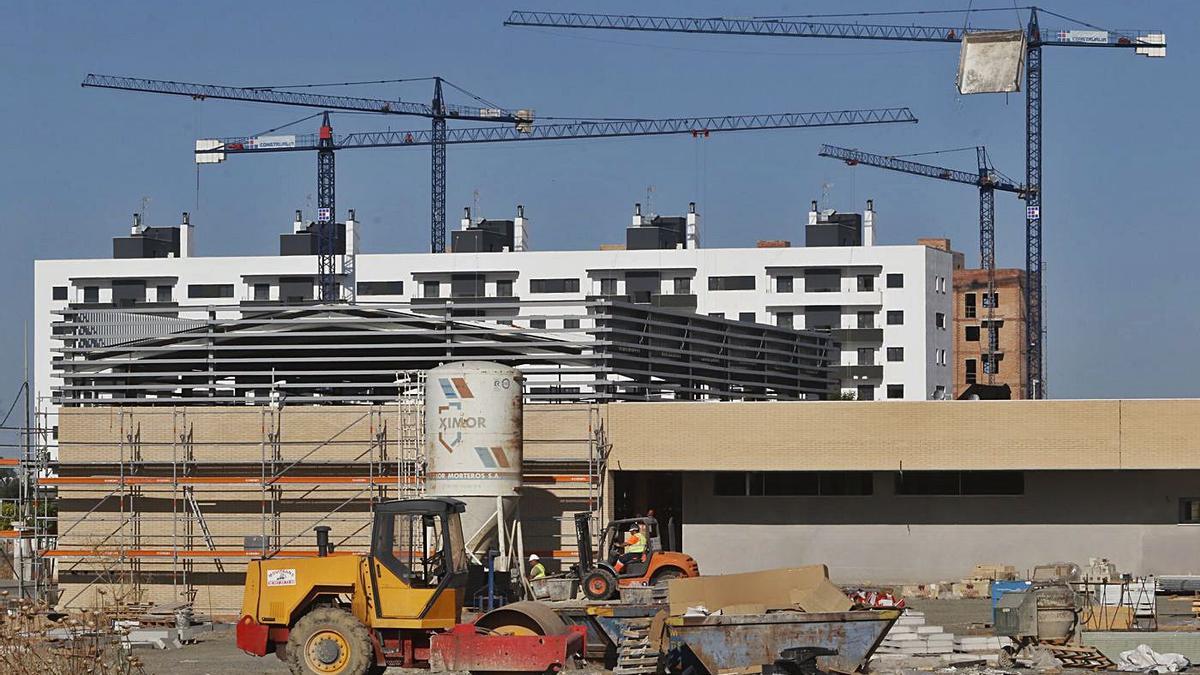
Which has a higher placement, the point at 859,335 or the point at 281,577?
the point at 859,335

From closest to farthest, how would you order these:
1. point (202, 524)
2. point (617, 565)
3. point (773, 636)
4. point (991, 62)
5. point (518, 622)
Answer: point (518, 622), point (773, 636), point (617, 565), point (202, 524), point (991, 62)

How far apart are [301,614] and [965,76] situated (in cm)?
11288

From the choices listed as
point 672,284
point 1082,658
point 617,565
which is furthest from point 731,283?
point 1082,658

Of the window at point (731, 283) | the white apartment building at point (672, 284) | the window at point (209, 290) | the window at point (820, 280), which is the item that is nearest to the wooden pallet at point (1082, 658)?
the white apartment building at point (672, 284)

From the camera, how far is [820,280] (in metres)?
114

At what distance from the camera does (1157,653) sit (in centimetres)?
2675

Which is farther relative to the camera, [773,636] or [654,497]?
[654,497]

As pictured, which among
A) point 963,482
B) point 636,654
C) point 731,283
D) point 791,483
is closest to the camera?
point 636,654

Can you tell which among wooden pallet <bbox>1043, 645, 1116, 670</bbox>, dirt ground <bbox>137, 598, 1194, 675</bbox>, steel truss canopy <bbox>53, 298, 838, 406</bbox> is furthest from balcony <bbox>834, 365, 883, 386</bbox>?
wooden pallet <bbox>1043, 645, 1116, 670</bbox>

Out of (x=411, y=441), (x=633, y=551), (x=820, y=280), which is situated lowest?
(x=633, y=551)

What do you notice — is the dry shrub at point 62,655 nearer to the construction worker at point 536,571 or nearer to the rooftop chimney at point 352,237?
the construction worker at point 536,571

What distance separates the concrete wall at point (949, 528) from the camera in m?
40.7

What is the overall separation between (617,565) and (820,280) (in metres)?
84.7

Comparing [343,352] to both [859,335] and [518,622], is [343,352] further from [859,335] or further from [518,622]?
[859,335]
